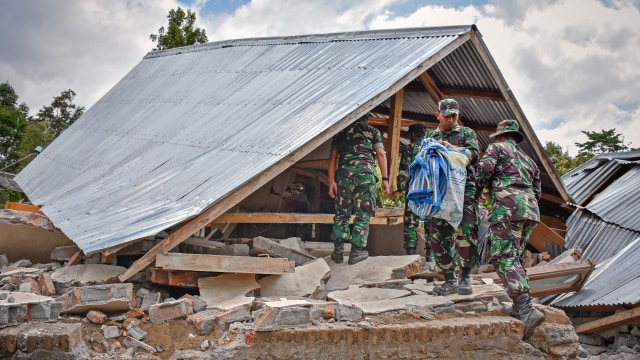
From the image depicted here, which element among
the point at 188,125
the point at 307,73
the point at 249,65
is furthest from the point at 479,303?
the point at 249,65

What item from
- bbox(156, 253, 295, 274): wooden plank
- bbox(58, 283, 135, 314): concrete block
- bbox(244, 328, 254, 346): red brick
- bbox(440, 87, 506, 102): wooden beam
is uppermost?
bbox(440, 87, 506, 102): wooden beam

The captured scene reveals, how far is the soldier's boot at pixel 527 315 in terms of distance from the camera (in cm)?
519

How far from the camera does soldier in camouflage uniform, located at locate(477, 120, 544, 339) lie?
5086 mm

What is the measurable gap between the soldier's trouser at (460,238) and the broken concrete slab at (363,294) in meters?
0.54

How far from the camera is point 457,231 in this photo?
538cm

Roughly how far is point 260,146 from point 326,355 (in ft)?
8.09

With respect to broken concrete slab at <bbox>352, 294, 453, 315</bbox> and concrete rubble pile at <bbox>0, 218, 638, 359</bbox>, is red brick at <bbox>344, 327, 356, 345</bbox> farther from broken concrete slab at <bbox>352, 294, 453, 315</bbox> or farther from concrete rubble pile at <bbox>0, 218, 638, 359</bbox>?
broken concrete slab at <bbox>352, 294, 453, 315</bbox>

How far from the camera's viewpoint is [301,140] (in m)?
5.96

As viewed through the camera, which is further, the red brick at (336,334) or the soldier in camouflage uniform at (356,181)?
the soldier in camouflage uniform at (356,181)

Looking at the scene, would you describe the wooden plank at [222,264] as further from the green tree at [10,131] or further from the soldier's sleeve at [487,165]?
the green tree at [10,131]

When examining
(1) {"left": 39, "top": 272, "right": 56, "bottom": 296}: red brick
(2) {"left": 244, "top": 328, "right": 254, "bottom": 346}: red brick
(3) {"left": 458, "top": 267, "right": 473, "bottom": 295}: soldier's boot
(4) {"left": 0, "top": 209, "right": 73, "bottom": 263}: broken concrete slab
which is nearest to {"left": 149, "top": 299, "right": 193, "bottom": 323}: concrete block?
(2) {"left": 244, "top": 328, "right": 254, "bottom": 346}: red brick

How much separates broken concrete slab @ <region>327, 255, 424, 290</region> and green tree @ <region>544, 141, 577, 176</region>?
15695 millimetres

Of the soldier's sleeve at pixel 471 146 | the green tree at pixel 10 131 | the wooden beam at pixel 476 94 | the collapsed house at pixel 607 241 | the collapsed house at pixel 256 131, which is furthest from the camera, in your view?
the green tree at pixel 10 131

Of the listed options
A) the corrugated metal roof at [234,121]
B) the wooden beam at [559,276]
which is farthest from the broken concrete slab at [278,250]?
the wooden beam at [559,276]
